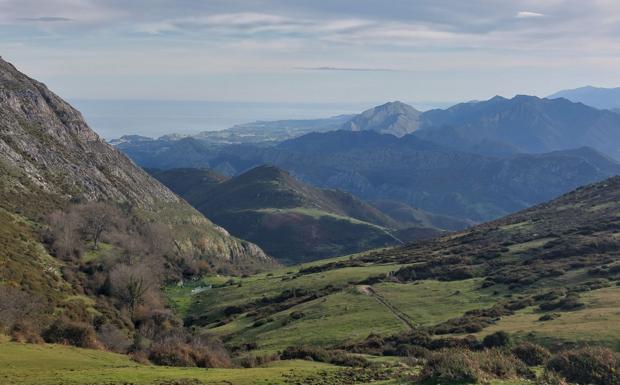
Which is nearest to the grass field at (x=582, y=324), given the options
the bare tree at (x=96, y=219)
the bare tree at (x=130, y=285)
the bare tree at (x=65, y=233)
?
the bare tree at (x=130, y=285)

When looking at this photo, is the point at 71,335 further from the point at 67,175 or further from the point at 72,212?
the point at 67,175

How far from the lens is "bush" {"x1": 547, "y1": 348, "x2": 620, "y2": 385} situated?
1061 inches

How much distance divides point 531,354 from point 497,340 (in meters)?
6.20

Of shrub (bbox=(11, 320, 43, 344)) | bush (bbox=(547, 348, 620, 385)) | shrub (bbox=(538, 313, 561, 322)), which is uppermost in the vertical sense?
bush (bbox=(547, 348, 620, 385))

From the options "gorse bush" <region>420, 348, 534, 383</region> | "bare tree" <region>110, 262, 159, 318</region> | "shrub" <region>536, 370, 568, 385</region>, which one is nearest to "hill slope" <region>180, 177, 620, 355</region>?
"bare tree" <region>110, 262, 159, 318</region>

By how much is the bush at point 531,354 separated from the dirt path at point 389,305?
61.4ft

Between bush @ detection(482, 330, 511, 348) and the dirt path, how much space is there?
12.5 meters

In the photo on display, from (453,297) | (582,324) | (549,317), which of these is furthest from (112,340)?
(582,324)

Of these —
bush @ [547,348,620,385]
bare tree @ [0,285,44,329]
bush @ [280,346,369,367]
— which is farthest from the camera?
A: bare tree @ [0,285,44,329]

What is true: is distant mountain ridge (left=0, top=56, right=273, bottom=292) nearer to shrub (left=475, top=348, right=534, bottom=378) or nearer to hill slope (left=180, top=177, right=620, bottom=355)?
hill slope (left=180, top=177, right=620, bottom=355)

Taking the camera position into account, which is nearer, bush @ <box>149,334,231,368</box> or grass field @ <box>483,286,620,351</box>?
bush @ <box>149,334,231,368</box>

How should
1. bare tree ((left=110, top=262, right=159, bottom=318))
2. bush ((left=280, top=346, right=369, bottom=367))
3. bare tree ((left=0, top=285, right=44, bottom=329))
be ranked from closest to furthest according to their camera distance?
bush ((left=280, top=346, right=369, bottom=367)), bare tree ((left=0, top=285, right=44, bottom=329)), bare tree ((left=110, top=262, right=159, bottom=318))

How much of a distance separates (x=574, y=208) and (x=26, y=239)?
10748 centimetres

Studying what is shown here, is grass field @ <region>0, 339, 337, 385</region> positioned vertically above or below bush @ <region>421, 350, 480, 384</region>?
below
